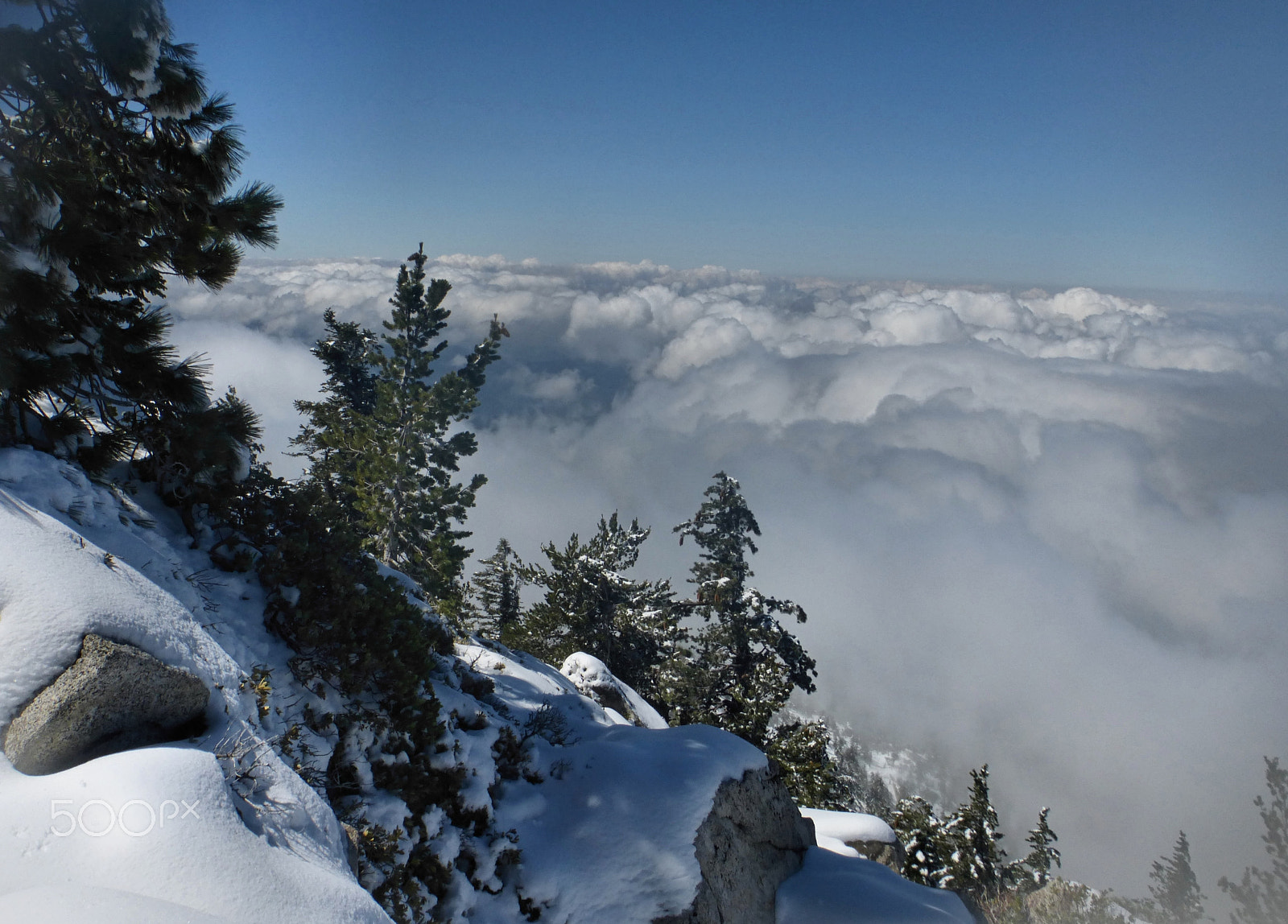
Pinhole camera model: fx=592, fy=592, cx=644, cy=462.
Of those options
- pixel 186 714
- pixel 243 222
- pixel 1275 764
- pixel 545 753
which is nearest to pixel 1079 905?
pixel 545 753

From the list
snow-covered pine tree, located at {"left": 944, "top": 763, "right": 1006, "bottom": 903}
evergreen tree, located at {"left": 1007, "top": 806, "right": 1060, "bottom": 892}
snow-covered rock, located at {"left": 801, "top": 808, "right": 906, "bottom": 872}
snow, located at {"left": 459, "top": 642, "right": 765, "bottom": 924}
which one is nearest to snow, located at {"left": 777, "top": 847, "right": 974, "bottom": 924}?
snow, located at {"left": 459, "top": 642, "right": 765, "bottom": 924}

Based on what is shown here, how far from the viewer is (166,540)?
7020mm

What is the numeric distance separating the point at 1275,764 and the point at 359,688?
55600 mm

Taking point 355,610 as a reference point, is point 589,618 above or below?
below

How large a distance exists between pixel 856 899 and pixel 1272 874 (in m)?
51.4

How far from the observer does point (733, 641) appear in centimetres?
2389

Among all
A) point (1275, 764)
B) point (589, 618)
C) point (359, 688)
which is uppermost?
point (359, 688)

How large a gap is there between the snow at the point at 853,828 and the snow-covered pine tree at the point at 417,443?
578 inches

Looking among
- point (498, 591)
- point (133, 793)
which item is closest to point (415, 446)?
point (498, 591)

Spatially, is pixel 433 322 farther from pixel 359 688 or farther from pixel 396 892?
pixel 396 892

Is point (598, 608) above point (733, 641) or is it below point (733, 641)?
below

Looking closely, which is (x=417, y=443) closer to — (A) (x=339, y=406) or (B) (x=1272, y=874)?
(A) (x=339, y=406)

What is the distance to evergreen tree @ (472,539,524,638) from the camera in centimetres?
3744

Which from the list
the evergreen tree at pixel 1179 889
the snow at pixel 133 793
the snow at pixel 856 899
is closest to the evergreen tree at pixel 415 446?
the snow at pixel 856 899
